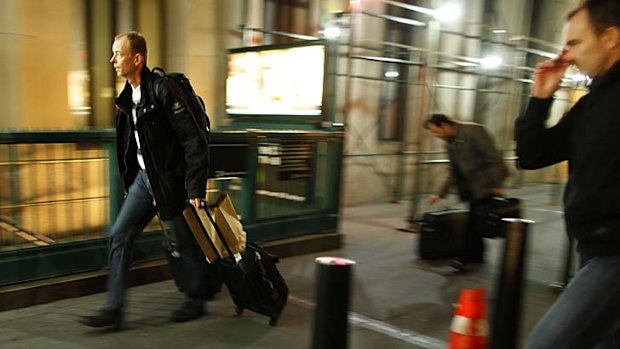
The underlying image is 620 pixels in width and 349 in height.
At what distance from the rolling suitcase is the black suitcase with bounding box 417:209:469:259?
257 cm

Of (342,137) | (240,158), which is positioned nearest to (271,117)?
(342,137)

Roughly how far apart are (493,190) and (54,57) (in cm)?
489

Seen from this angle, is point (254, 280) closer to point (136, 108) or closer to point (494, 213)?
point (136, 108)

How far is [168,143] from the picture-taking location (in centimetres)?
354

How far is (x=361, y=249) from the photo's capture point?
6324 millimetres

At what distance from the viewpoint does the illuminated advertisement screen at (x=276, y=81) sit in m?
6.10

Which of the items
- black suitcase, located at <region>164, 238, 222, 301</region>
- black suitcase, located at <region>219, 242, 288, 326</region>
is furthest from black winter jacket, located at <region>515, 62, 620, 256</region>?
black suitcase, located at <region>164, 238, 222, 301</region>

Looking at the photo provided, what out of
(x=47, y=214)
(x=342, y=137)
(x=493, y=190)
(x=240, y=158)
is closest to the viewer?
(x=47, y=214)

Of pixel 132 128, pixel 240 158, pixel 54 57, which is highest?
pixel 54 57

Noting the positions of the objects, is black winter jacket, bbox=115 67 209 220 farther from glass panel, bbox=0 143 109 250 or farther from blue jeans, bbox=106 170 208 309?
glass panel, bbox=0 143 109 250

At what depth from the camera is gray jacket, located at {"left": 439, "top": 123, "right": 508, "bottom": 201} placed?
554 cm

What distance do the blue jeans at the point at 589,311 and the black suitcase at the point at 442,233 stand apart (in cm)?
391

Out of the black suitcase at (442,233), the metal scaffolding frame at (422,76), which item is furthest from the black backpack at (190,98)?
the metal scaffolding frame at (422,76)

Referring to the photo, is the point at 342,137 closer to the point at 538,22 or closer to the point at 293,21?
the point at 293,21
